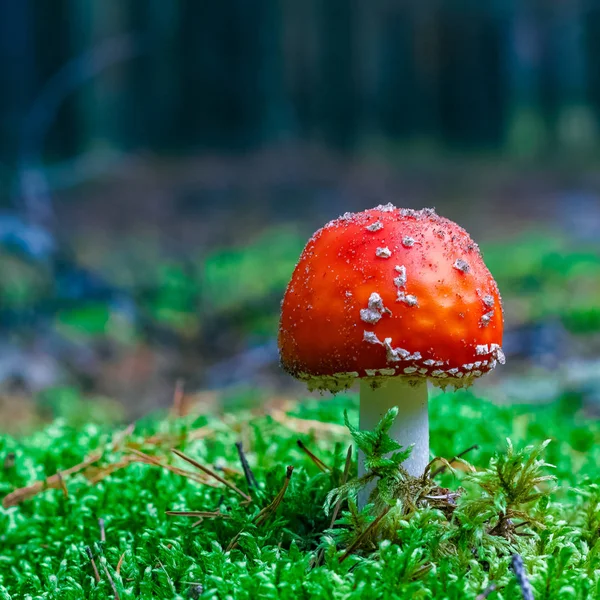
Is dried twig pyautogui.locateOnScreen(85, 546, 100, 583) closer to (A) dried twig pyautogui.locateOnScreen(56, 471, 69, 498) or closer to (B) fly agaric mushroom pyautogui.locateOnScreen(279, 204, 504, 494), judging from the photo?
(A) dried twig pyautogui.locateOnScreen(56, 471, 69, 498)

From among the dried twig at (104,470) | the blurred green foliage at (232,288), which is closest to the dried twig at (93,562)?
the dried twig at (104,470)

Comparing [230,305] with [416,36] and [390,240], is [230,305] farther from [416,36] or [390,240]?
[416,36]

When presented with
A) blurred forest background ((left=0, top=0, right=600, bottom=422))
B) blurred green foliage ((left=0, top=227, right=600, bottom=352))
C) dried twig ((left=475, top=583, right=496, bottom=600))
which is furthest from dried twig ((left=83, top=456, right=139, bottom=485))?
blurred green foliage ((left=0, top=227, right=600, bottom=352))

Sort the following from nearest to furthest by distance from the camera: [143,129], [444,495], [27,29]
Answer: [444,495]
[27,29]
[143,129]

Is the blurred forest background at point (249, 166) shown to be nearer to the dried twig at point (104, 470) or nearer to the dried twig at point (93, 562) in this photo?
the dried twig at point (104, 470)

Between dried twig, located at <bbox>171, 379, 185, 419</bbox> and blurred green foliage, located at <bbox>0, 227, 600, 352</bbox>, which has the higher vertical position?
dried twig, located at <bbox>171, 379, 185, 419</bbox>

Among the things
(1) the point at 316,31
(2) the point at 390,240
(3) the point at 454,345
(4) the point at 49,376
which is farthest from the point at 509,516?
(1) the point at 316,31
